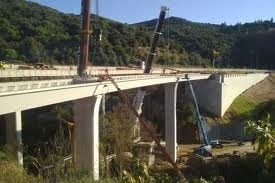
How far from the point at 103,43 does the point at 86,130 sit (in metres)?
61.2

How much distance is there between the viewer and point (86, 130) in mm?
25391

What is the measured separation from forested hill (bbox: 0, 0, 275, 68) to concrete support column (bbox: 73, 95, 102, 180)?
3490cm

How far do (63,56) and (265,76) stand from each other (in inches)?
1528

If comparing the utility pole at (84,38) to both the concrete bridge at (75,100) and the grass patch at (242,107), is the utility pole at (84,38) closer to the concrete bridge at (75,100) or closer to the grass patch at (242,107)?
the concrete bridge at (75,100)

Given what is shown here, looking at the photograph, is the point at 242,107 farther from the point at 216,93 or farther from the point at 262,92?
the point at 262,92

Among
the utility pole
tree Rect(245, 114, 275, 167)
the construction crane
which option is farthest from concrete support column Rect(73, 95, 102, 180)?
the construction crane

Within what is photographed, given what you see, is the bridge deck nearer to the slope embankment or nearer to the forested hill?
the slope embankment

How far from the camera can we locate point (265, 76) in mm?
91250

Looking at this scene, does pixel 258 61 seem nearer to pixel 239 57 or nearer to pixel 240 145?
pixel 239 57

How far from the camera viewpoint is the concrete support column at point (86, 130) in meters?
25.1

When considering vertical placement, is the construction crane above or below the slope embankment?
above

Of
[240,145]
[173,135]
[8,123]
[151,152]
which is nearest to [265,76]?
[240,145]

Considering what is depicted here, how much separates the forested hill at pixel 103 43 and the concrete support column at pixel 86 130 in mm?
34896

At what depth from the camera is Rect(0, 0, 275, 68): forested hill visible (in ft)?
219
